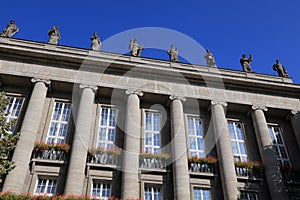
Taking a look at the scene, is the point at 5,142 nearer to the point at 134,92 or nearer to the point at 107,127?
the point at 107,127

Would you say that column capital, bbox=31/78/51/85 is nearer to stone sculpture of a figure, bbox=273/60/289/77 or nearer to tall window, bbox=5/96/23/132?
tall window, bbox=5/96/23/132

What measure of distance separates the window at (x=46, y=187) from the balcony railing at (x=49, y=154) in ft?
4.27

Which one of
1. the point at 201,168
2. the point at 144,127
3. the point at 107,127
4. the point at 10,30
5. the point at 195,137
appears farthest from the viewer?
the point at 10,30

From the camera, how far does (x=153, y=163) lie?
18.2 meters

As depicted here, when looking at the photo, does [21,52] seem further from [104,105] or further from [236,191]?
[236,191]

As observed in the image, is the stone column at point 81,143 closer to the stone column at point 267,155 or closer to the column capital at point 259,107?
the stone column at point 267,155

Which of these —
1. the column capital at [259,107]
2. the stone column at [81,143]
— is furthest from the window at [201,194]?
the column capital at [259,107]

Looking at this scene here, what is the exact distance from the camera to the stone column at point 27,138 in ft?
50.1

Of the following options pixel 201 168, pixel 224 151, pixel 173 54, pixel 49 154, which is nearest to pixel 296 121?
pixel 224 151

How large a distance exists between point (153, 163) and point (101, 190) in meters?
3.48

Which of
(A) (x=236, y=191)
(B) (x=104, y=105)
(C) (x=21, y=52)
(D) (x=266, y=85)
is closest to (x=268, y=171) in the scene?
(A) (x=236, y=191)

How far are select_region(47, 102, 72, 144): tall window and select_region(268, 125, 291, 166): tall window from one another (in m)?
14.7

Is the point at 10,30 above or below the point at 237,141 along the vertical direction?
above

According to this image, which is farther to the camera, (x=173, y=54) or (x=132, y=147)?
(x=173, y=54)
